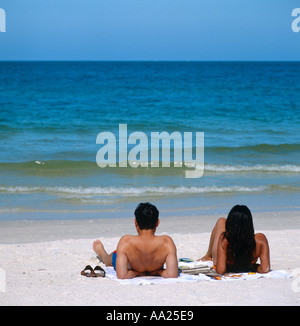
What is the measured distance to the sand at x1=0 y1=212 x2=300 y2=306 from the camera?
4.13m

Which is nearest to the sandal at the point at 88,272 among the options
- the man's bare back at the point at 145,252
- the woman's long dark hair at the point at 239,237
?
the man's bare back at the point at 145,252

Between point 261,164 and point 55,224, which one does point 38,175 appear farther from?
point 261,164

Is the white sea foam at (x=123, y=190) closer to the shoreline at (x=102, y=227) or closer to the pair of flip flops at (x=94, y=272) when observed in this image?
the shoreline at (x=102, y=227)

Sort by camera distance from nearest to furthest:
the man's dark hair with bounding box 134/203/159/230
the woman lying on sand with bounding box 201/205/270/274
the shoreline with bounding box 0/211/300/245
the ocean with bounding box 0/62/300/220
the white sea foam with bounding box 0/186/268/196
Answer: the man's dark hair with bounding box 134/203/159/230 < the woman lying on sand with bounding box 201/205/270/274 < the shoreline with bounding box 0/211/300/245 < the ocean with bounding box 0/62/300/220 < the white sea foam with bounding box 0/186/268/196

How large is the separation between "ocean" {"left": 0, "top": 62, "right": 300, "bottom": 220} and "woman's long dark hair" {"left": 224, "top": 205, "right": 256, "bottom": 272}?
10.2 feet

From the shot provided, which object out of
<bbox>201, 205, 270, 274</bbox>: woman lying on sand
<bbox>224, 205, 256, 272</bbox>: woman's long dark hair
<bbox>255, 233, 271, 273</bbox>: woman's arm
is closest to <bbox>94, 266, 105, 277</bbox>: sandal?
<bbox>201, 205, 270, 274</bbox>: woman lying on sand

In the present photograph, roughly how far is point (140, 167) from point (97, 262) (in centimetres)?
611

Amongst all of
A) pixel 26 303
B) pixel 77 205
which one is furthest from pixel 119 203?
pixel 26 303

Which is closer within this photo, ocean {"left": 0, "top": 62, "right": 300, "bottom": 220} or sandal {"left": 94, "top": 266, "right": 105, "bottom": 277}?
sandal {"left": 94, "top": 266, "right": 105, "bottom": 277}

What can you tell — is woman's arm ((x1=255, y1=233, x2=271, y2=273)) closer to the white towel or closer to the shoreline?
the white towel

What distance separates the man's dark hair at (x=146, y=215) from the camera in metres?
4.66

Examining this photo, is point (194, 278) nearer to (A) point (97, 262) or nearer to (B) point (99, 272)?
(B) point (99, 272)

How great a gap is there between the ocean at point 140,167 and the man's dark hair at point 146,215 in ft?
10.7

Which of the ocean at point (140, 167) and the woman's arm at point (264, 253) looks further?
the ocean at point (140, 167)
